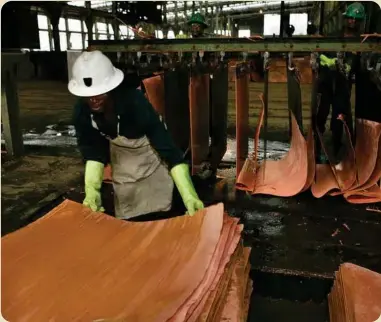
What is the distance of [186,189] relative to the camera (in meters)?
2.22

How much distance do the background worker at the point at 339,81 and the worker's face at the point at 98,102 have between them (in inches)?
87.1

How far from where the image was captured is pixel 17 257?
1.65 meters

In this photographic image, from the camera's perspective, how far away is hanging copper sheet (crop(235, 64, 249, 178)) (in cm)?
339

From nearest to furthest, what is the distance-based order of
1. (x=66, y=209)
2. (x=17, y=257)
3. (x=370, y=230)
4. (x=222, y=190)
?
(x=17, y=257) → (x=66, y=209) → (x=370, y=230) → (x=222, y=190)

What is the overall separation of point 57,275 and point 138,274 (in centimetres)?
30

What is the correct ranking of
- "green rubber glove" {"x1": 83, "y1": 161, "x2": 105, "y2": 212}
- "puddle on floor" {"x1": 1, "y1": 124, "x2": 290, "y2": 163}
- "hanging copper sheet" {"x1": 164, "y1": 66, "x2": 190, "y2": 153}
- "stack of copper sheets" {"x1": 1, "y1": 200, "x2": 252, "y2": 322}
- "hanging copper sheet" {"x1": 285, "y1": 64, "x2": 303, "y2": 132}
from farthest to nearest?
"puddle on floor" {"x1": 1, "y1": 124, "x2": 290, "y2": 163} → "hanging copper sheet" {"x1": 164, "y1": 66, "x2": 190, "y2": 153} → "hanging copper sheet" {"x1": 285, "y1": 64, "x2": 303, "y2": 132} → "green rubber glove" {"x1": 83, "y1": 161, "x2": 105, "y2": 212} → "stack of copper sheets" {"x1": 1, "y1": 200, "x2": 252, "y2": 322}

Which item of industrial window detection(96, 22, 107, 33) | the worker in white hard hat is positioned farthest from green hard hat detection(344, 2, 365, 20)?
industrial window detection(96, 22, 107, 33)

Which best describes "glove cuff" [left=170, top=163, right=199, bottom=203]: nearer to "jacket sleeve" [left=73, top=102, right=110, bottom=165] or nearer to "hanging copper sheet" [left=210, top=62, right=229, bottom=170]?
"jacket sleeve" [left=73, top=102, right=110, bottom=165]

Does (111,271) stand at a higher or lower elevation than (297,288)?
higher

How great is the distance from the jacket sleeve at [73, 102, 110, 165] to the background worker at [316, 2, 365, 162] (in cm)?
221

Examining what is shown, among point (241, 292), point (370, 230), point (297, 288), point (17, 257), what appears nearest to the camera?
point (17, 257)

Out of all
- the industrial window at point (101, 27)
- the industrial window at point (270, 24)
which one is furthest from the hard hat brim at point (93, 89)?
the industrial window at point (101, 27)

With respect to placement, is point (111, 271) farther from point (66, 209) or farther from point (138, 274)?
point (66, 209)

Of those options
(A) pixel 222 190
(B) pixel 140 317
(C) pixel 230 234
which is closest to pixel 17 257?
(B) pixel 140 317
